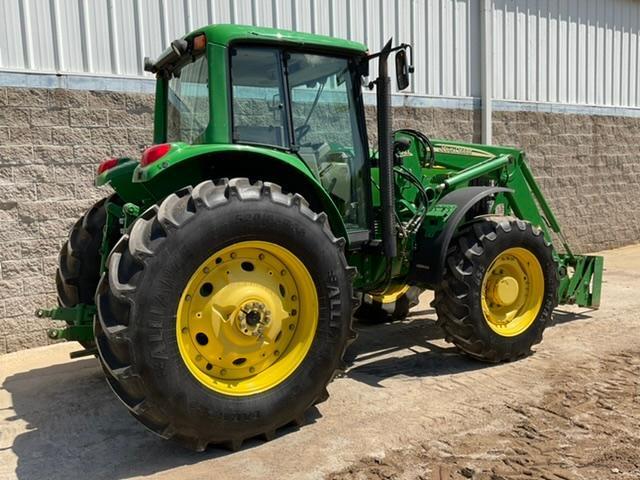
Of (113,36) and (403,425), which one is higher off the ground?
(113,36)

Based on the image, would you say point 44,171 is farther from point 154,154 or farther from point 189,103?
point 154,154

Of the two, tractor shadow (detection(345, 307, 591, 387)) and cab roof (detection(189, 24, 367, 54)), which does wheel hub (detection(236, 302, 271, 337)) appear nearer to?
tractor shadow (detection(345, 307, 591, 387))

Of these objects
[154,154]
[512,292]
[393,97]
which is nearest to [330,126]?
[154,154]

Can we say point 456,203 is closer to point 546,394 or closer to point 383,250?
point 383,250

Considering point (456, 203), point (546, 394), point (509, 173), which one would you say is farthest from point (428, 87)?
point (546, 394)

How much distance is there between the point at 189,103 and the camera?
4.02 metres

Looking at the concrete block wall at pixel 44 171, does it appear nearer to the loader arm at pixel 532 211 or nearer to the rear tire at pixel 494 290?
the loader arm at pixel 532 211

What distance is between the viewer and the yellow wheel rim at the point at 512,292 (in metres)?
4.59

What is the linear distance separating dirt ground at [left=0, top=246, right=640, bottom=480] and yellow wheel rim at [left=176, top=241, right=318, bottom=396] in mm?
412

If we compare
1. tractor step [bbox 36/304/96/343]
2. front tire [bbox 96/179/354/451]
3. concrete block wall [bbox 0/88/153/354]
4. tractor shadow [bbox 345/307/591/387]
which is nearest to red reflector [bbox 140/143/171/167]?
front tire [bbox 96/179/354/451]

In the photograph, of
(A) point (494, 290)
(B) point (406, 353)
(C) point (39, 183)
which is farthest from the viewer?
(C) point (39, 183)

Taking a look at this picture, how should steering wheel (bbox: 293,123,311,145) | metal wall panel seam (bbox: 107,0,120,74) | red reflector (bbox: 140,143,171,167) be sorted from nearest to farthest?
red reflector (bbox: 140,143,171,167) → steering wheel (bbox: 293,123,311,145) → metal wall panel seam (bbox: 107,0,120,74)

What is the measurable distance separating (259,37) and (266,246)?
1277 millimetres

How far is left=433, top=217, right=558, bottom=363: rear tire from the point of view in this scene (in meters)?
4.33
